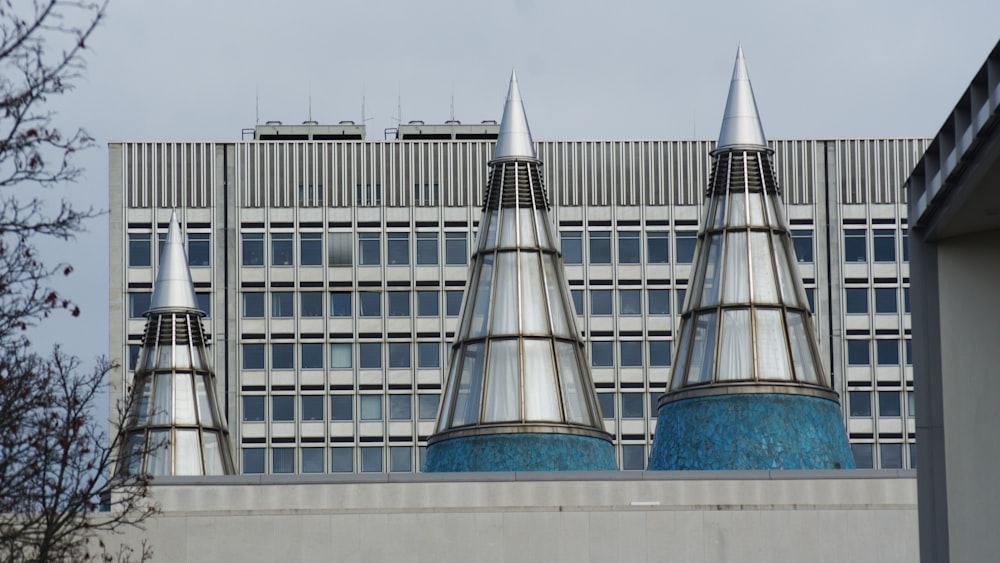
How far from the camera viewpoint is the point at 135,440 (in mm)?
57656

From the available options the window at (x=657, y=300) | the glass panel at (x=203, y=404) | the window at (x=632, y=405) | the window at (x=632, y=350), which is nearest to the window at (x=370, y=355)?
the window at (x=632, y=350)

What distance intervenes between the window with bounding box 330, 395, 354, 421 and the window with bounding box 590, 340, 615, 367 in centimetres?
949

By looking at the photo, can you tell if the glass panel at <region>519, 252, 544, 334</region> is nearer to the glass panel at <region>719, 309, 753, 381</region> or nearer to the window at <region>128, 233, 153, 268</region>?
the glass panel at <region>719, 309, 753, 381</region>

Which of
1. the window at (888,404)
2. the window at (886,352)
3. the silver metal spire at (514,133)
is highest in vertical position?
the silver metal spire at (514,133)

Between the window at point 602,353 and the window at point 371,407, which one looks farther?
the window at point 371,407

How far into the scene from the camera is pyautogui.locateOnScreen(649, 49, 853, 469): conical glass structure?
5138 centimetres

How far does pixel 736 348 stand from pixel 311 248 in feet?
158

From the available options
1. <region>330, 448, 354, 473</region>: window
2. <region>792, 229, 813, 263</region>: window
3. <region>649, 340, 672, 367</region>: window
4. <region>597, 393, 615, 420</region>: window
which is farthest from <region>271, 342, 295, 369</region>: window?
<region>792, 229, 813, 263</region>: window

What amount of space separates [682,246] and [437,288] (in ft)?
31.5

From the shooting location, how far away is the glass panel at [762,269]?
172ft

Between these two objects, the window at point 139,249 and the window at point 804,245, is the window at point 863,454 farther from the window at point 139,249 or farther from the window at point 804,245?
the window at point 139,249

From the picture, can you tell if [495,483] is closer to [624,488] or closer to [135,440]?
[624,488]

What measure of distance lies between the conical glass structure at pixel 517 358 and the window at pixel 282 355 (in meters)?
44.6

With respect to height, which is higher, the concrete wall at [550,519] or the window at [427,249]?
the window at [427,249]
